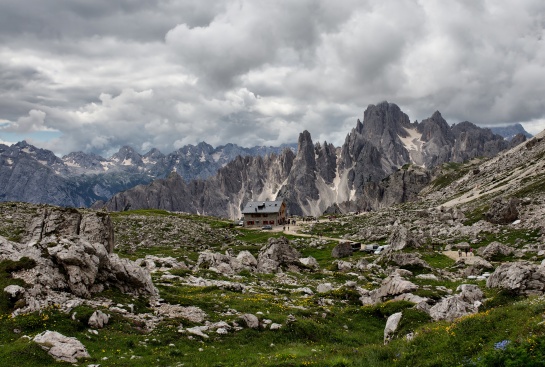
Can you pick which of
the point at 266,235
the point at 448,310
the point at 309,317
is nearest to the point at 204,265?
the point at 309,317

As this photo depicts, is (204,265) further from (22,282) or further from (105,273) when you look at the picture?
(22,282)

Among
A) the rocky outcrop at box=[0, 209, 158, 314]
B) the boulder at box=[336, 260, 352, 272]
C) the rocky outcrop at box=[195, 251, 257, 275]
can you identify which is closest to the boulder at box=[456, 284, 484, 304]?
the rocky outcrop at box=[0, 209, 158, 314]

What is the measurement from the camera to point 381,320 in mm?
31203

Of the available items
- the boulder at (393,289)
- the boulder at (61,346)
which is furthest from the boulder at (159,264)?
the boulder at (61,346)

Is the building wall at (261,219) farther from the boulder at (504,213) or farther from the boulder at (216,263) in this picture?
the boulder at (216,263)

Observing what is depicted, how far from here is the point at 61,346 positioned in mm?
19688

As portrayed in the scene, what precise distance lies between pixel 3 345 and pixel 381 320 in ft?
84.9

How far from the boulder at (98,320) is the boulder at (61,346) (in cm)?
278

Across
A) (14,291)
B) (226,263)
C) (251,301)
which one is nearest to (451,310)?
(251,301)

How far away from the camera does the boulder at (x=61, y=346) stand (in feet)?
62.8

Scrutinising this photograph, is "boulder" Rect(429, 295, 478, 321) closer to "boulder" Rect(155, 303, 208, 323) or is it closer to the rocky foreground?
the rocky foreground

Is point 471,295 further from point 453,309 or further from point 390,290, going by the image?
point 390,290

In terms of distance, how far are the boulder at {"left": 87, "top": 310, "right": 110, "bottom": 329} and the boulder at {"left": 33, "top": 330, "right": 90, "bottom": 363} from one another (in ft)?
9.13

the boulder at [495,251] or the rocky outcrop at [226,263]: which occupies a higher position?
the boulder at [495,251]
